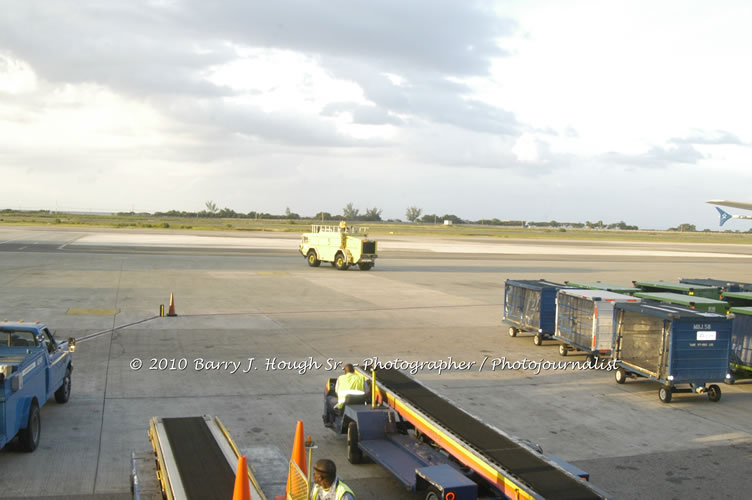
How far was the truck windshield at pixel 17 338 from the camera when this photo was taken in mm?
10805

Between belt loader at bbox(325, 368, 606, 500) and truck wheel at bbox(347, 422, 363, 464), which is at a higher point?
belt loader at bbox(325, 368, 606, 500)

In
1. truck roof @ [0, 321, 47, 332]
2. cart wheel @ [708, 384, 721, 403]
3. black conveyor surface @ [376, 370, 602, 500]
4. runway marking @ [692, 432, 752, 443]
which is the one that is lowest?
runway marking @ [692, 432, 752, 443]

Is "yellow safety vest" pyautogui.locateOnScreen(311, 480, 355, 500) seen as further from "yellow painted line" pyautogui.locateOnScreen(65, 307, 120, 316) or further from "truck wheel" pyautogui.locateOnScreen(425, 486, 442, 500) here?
"yellow painted line" pyautogui.locateOnScreen(65, 307, 120, 316)

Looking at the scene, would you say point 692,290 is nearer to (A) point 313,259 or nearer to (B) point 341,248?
(B) point 341,248

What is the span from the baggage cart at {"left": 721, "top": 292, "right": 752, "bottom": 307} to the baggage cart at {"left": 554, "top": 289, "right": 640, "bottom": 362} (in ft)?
13.1

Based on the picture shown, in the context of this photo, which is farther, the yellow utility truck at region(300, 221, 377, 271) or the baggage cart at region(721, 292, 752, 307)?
the yellow utility truck at region(300, 221, 377, 271)

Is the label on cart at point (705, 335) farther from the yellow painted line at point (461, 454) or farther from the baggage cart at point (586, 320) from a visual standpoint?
the yellow painted line at point (461, 454)

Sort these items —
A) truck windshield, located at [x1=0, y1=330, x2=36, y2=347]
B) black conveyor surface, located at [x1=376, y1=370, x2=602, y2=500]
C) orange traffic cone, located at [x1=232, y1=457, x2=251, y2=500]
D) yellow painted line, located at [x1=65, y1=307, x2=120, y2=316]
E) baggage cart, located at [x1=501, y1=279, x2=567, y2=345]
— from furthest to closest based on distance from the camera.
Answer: yellow painted line, located at [x1=65, y1=307, x2=120, y2=316], baggage cart, located at [x1=501, y1=279, x2=567, y2=345], truck windshield, located at [x1=0, y1=330, x2=36, y2=347], black conveyor surface, located at [x1=376, y1=370, x2=602, y2=500], orange traffic cone, located at [x1=232, y1=457, x2=251, y2=500]

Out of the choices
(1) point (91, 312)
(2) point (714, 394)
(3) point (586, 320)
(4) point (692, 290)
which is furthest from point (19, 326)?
(4) point (692, 290)

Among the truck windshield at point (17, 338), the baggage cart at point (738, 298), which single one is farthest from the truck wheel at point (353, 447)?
the baggage cart at point (738, 298)

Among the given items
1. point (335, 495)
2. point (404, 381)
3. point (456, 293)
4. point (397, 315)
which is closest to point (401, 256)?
point (456, 293)

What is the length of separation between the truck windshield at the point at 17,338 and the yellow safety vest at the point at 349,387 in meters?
5.46

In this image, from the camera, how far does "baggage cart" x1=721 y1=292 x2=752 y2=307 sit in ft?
61.8

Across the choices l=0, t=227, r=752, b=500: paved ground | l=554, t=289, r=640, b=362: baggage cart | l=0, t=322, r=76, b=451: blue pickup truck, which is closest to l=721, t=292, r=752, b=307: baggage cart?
l=554, t=289, r=640, b=362: baggage cart
